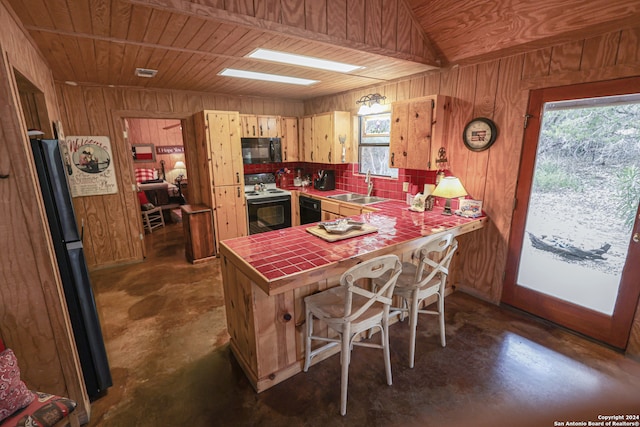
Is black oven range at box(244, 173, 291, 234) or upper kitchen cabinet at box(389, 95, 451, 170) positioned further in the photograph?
black oven range at box(244, 173, 291, 234)

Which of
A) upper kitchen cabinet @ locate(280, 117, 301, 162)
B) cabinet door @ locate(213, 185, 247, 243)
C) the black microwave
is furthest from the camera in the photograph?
upper kitchen cabinet @ locate(280, 117, 301, 162)

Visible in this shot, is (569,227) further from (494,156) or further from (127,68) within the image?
(127,68)

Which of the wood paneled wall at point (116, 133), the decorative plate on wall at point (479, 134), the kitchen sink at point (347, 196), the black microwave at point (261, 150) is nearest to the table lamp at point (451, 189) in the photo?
the decorative plate on wall at point (479, 134)

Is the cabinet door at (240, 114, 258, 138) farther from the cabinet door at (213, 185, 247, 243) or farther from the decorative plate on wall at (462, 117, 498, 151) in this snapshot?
the decorative plate on wall at (462, 117, 498, 151)

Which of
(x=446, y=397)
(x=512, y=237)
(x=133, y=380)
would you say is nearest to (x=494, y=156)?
(x=512, y=237)

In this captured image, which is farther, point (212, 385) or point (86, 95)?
point (86, 95)

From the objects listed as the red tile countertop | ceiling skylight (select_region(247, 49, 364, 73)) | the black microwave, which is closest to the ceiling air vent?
ceiling skylight (select_region(247, 49, 364, 73))

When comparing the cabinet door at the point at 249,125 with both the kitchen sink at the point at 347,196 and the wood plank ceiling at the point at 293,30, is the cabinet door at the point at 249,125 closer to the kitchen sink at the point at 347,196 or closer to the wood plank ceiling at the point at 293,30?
the wood plank ceiling at the point at 293,30

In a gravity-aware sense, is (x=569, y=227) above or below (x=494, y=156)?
below

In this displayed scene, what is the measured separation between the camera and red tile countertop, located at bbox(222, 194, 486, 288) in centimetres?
182

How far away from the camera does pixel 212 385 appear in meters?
2.07

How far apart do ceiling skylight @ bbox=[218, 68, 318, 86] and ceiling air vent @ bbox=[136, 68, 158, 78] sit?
0.70m

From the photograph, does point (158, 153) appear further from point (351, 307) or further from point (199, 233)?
point (351, 307)

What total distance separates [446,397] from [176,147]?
30.3 feet
